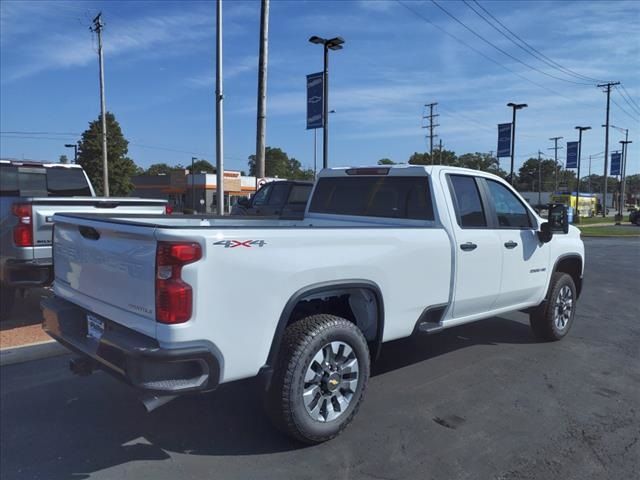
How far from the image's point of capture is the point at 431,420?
401 cm

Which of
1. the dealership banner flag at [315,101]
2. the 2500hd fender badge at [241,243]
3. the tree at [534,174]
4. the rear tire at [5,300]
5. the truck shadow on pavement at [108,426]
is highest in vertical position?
the tree at [534,174]

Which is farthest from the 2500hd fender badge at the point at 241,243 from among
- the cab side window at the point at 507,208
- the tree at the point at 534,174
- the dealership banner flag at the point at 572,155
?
the tree at the point at 534,174

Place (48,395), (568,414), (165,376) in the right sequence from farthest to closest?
1. (48,395)
2. (568,414)
3. (165,376)

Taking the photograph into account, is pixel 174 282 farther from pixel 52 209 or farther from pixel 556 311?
pixel 556 311

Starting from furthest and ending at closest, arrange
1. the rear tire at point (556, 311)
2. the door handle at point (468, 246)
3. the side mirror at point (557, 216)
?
the rear tire at point (556, 311)
the side mirror at point (557, 216)
the door handle at point (468, 246)

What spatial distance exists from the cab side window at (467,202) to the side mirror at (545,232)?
2.95ft

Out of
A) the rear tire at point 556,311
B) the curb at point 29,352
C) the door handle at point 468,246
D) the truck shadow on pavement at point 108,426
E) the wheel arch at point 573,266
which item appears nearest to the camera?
the truck shadow on pavement at point 108,426

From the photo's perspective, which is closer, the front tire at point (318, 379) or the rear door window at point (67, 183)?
the front tire at point (318, 379)

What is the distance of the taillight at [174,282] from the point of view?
2.90 metres

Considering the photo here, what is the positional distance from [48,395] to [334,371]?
2.59 meters

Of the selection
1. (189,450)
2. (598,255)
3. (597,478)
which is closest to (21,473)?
(189,450)

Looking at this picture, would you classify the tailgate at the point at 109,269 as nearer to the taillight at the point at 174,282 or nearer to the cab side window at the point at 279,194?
the taillight at the point at 174,282

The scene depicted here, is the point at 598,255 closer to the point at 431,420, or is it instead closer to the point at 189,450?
the point at 431,420

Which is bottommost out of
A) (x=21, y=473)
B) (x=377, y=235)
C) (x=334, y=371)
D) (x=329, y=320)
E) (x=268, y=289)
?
(x=21, y=473)
